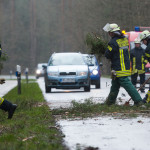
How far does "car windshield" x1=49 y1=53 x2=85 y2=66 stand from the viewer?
19641mm

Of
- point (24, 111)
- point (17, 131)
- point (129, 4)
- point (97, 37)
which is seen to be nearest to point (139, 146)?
point (17, 131)

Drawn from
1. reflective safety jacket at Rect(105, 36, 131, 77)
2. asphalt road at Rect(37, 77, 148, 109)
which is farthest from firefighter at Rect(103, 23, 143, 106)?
asphalt road at Rect(37, 77, 148, 109)

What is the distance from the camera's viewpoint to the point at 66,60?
19.8 metres

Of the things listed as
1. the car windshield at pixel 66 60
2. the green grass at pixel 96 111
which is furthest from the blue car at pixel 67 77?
the green grass at pixel 96 111

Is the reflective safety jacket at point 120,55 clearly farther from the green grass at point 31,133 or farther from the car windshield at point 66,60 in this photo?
the car windshield at point 66,60

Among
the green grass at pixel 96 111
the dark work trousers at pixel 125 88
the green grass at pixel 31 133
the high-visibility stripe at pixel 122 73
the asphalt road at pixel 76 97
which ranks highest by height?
the high-visibility stripe at pixel 122 73

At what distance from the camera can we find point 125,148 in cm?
533

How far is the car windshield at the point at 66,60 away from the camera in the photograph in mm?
19641

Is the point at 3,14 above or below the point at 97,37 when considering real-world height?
above

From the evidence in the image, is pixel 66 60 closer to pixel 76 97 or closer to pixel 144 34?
pixel 76 97

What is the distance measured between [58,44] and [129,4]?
2577 inches

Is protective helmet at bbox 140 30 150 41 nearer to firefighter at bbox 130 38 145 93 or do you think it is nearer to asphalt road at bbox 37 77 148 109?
asphalt road at bbox 37 77 148 109

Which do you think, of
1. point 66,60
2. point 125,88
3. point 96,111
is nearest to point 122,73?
point 125,88

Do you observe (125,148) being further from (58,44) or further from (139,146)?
(58,44)
